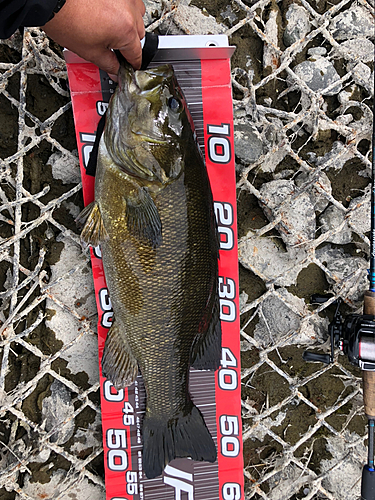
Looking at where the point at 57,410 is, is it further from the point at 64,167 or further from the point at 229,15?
the point at 229,15

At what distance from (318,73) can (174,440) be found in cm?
136

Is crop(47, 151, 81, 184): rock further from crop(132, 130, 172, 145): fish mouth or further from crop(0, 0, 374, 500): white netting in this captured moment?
crop(132, 130, 172, 145): fish mouth

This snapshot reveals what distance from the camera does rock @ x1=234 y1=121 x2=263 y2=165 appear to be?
4.08ft

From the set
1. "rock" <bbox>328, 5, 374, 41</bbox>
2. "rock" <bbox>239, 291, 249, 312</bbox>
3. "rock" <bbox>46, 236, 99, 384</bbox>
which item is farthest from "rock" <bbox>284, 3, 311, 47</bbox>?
"rock" <bbox>46, 236, 99, 384</bbox>

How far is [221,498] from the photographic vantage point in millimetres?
1234

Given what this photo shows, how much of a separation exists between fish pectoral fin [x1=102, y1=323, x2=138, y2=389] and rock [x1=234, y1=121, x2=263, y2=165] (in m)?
0.74

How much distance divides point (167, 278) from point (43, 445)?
2.58 feet

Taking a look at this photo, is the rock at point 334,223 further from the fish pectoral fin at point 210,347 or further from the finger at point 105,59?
the finger at point 105,59

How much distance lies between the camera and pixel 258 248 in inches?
51.8

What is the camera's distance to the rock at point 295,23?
49.3 inches

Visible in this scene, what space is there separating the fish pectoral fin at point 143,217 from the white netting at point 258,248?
33cm

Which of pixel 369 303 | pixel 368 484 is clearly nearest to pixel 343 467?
pixel 368 484

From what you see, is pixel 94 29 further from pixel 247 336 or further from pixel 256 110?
pixel 247 336

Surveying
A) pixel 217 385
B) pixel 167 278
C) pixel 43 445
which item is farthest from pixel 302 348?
pixel 43 445
